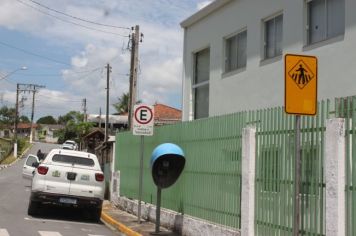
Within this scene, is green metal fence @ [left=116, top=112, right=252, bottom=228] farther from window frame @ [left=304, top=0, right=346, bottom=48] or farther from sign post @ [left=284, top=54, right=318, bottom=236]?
sign post @ [left=284, top=54, right=318, bottom=236]

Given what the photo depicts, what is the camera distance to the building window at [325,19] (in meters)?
12.3

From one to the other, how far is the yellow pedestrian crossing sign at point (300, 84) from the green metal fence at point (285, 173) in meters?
1.21

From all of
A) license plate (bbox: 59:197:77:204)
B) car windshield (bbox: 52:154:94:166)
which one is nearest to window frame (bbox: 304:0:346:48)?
car windshield (bbox: 52:154:94:166)

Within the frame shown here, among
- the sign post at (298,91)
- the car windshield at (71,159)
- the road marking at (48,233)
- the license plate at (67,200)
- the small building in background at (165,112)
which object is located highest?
the small building in background at (165,112)

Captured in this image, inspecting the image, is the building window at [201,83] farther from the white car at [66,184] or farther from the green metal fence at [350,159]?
the green metal fence at [350,159]

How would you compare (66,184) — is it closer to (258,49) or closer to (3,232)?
(3,232)

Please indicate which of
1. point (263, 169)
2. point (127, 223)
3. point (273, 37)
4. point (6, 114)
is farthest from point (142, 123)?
point (6, 114)

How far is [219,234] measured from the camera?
416 inches

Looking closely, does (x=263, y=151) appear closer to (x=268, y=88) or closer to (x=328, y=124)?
(x=328, y=124)

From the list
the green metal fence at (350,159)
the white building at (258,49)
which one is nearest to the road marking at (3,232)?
the white building at (258,49)

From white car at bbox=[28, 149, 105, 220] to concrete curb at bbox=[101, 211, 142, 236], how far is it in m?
0.48

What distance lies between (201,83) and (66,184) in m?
6.52

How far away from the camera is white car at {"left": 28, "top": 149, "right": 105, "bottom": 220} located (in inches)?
605

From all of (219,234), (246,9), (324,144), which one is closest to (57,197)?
(219,234)
